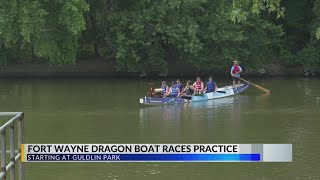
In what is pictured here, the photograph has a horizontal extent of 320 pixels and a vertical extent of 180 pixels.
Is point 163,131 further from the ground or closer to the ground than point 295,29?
closer to the ground

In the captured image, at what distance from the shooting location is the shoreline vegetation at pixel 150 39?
3471cm

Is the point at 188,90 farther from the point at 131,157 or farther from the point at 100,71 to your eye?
the point at 131,157

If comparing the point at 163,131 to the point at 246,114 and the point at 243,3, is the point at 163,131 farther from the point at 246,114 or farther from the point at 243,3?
the point at 243,3

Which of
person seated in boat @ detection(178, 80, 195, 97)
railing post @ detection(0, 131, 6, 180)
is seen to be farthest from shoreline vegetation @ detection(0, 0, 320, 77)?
railing post @ detection(0, 131, 6, 180)

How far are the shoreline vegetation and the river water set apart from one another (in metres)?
4.84

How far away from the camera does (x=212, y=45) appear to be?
39.5 metres

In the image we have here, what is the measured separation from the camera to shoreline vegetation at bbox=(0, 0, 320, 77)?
34.7 metres

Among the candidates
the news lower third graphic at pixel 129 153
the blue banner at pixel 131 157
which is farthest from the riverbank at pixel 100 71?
the blue banner at pixel 131 157

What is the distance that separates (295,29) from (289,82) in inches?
403

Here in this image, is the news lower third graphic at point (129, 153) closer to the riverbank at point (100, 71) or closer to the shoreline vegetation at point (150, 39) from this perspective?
the shoreline vegetation at point (150, 39)

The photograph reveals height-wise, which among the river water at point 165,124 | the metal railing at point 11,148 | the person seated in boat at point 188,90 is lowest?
the river water at point 165,124

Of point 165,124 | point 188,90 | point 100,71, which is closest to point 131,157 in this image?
point 165,124

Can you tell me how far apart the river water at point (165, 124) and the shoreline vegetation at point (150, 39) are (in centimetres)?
484

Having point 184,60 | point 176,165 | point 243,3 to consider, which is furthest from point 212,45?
point 243,3
